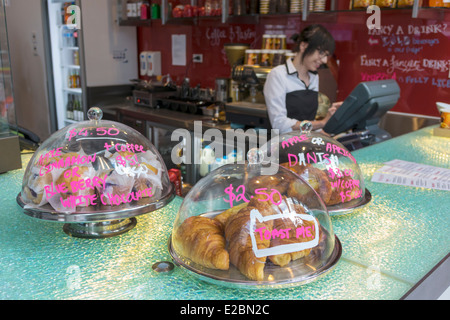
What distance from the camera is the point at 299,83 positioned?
10.6 feet

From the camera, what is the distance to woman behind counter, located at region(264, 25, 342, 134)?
2.94 meters

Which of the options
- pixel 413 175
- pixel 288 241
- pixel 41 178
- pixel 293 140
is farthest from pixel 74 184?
pixel 413 175

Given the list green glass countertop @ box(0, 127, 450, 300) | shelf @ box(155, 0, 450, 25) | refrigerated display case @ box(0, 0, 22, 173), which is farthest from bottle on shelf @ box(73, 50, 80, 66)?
green glass countertop @ box(0, 127, 450, 300)

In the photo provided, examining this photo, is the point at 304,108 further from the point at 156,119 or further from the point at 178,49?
the point at 178,49

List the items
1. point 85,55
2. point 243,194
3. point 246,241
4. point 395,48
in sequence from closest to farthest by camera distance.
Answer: point 246,241
point 243,194
point 395,48
point 85,55

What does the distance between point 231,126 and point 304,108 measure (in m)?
0.88

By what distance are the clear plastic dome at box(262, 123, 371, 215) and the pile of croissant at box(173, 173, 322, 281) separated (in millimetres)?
320

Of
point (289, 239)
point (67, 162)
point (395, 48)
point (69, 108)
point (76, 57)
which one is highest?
point (395, 48)

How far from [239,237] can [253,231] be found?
0.11 ft

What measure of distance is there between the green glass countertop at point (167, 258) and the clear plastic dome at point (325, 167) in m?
0.06

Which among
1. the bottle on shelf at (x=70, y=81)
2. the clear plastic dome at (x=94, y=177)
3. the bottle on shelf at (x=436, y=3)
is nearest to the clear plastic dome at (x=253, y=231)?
the clear plastic dome at (x=94, y=177)

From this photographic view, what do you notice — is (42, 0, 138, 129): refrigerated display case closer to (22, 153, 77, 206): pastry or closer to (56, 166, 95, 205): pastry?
(22, 153, 77, 206): pastry

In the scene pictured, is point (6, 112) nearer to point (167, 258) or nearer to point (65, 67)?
point (167, 258)
